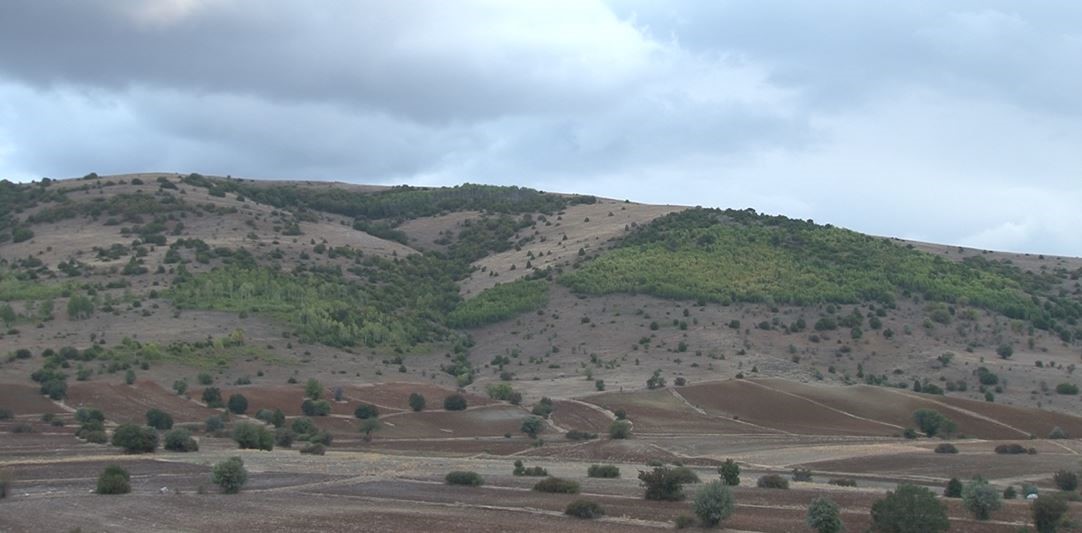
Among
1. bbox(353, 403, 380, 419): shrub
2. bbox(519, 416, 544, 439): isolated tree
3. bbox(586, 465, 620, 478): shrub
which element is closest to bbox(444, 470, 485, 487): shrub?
bbox(586, 465, 620, 478): shrub

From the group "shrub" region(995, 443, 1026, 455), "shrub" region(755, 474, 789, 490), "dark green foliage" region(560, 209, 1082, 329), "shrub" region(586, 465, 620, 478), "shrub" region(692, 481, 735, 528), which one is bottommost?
"shrub" region(586, 465, 620, 478)

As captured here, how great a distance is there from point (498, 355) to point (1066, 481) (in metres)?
61.5

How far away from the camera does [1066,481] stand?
5178cm

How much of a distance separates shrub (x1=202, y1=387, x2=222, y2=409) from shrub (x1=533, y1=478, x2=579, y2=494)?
116ft

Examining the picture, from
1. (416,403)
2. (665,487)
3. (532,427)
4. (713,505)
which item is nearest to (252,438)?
(532,427)

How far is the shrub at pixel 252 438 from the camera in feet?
211

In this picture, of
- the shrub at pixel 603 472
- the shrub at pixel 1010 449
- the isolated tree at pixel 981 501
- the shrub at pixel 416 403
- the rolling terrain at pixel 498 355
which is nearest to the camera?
the isolated tree at pixel 981 501

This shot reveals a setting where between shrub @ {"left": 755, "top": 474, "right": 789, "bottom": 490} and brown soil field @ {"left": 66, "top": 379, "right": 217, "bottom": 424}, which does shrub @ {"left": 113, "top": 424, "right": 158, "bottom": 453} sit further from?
shrub @ {"left": 755, "top": 474, "right": 789, "bottom": 490}

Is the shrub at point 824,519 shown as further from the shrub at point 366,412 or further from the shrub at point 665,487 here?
the shrub at point 366,412

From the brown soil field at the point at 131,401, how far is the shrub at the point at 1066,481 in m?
48.4

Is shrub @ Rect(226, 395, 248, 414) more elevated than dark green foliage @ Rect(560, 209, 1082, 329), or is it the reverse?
dark green foliage @ Rect(560, 209, 1082, 329)

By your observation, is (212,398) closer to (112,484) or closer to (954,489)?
(112,484)

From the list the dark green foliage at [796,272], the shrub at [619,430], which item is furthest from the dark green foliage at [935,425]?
the dark green foliage at [796,272]

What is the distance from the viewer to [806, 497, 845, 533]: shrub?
1421 inches
